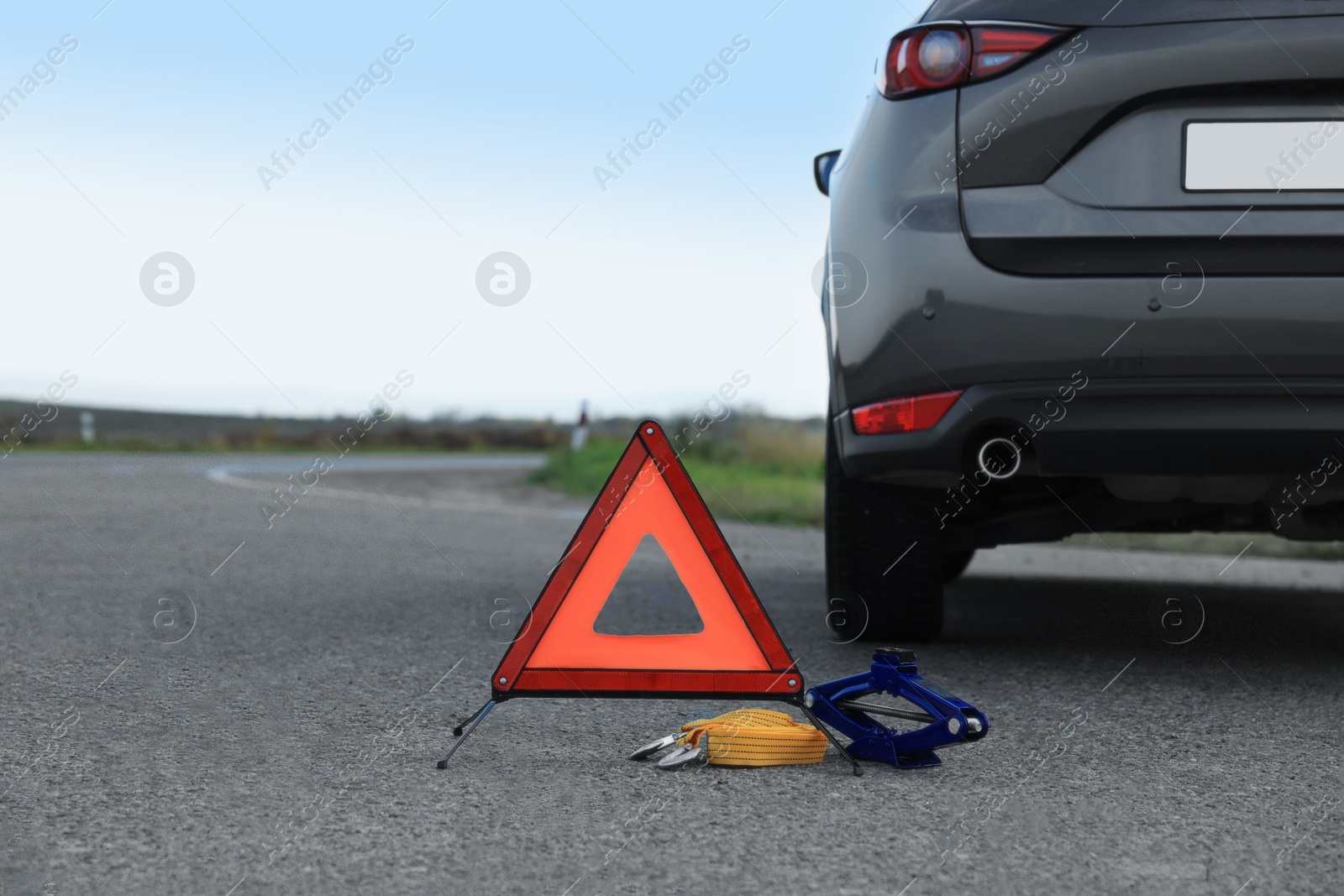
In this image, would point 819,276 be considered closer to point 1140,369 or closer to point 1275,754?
point 1140,369

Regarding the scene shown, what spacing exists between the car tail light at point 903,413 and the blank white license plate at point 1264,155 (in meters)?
0.71

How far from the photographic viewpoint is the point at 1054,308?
9.24 feet

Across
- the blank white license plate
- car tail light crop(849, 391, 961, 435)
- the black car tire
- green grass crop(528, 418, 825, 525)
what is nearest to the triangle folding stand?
car tail light crop(849, 391, 961, 435)

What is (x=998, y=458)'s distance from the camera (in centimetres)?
303

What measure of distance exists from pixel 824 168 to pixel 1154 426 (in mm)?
1533

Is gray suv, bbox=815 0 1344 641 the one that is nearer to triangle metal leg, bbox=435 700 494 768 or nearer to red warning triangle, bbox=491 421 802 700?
red warning triangle, bbox=491 421 802 700

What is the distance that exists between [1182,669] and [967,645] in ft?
2.06

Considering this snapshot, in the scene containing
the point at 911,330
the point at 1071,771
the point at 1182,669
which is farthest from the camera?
the point at 1182,669

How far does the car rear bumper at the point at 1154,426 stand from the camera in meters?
2.74

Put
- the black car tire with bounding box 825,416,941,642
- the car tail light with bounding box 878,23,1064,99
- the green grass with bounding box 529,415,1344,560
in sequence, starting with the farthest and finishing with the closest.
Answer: the green grass with bounding box 529,415,1344,560, the black car tire with bounding box 825,416,941,642, the car tail light with bounding box 878,23,1064,99

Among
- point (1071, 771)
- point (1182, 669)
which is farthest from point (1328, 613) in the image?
point (1071, 771)

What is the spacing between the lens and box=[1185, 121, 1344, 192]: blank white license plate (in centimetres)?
273

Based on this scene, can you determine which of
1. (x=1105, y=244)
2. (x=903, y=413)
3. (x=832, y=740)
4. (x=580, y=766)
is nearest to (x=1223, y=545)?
(x=903, y=413)

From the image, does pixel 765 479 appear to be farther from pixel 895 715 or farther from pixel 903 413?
pixel 895 715
